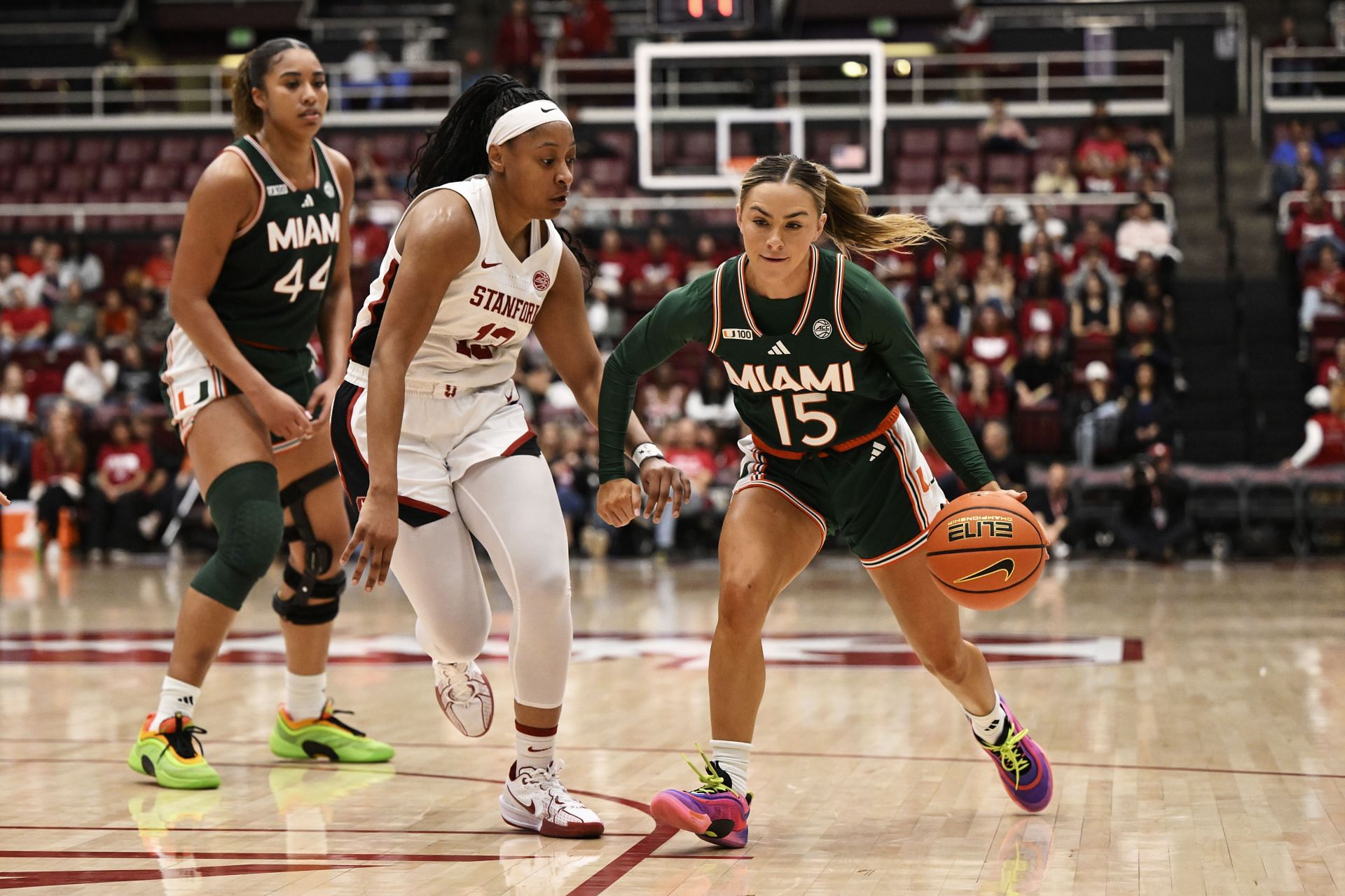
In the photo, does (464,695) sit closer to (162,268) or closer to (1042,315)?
(1042,315)

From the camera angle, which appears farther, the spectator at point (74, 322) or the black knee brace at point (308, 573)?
the spectator at point (74, 322)

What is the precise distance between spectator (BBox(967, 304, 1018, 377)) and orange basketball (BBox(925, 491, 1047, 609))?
34.2ft

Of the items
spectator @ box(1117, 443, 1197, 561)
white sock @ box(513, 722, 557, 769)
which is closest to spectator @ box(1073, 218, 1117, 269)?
spectator @ box(1117, 443, 1197, 561)

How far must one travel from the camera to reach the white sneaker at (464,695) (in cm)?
440

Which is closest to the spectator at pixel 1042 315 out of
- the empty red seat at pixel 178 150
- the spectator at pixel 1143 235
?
the spectator at pixel 1143 235

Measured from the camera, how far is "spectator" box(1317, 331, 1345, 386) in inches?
538

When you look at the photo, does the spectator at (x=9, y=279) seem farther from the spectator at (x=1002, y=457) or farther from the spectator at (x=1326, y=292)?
the spectator at (x=1326, y=292)

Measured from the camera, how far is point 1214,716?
586 centimetres

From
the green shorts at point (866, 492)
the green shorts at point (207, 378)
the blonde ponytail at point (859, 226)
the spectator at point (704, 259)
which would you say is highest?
the blonde ponytail at point (859, 226)

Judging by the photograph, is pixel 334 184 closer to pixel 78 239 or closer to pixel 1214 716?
pixel 1214 716

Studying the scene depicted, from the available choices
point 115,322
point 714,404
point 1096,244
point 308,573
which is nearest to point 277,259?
point 308,573

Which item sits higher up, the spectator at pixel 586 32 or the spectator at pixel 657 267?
the spectator at pixel 586 32

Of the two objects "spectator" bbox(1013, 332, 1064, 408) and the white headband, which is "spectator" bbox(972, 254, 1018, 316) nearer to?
"spectator" bbox(1013, 332, 1064, 408)

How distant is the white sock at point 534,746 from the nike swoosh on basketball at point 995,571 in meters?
1.17
